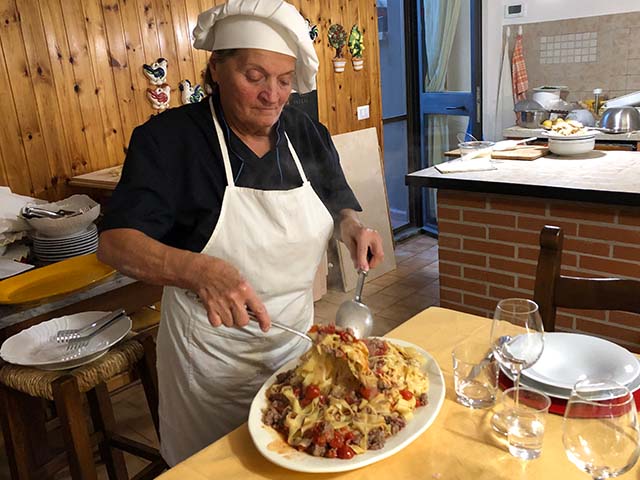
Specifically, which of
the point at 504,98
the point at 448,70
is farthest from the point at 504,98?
the point at 448,70

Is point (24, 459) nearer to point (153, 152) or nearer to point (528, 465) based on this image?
point (153, 152)

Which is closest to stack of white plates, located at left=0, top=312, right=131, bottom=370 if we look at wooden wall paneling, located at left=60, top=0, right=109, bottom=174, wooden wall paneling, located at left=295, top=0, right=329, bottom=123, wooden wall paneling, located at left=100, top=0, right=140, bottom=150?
wooden wall paneling, located at left=60, top=0, right=109, bottom=174

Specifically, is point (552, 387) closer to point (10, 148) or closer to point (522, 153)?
point (522, 153)

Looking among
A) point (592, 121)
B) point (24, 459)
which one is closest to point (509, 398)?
point (24, 459)

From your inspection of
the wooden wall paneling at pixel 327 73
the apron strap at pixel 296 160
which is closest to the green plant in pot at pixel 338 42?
the wooden wall paneling at pixel 327 73

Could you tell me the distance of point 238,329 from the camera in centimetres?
145

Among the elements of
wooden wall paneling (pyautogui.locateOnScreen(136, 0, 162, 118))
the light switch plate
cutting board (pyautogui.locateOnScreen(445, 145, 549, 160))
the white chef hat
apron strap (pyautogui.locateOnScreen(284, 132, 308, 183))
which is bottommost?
cutting board (pyautogui.locateOnScreen(445, 145, 549, 160))

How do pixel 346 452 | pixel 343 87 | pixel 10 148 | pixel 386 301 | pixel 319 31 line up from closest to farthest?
pixel 346 452, pixel 10 148, pixel 386 301, pixel 319 31, pixel 343 87

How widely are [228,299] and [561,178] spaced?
1.76 metres

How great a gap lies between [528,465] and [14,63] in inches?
103

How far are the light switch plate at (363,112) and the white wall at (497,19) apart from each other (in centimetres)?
105

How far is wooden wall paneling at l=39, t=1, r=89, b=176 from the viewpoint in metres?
2.66

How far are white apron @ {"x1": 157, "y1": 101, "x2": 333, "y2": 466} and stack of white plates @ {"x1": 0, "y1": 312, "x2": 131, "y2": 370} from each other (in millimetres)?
315

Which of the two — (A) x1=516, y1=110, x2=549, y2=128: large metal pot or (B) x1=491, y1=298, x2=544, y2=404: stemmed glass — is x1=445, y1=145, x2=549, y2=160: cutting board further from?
(B) x1=491, y1=298, x2=544, y2=404: stemmed glass
